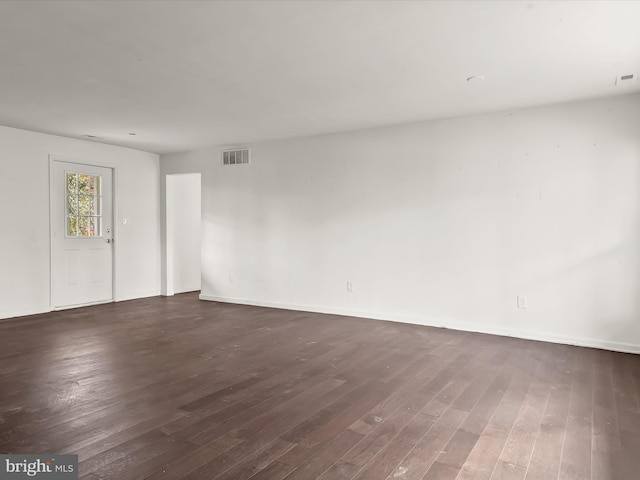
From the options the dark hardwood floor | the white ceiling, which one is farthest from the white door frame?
the dark hardwood floor

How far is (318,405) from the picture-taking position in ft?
9.46

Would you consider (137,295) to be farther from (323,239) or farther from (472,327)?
(472,327)

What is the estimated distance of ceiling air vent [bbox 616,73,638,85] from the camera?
145 inches

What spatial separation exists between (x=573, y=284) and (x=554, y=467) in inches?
111

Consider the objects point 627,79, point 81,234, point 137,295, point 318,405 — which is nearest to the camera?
point 318,405

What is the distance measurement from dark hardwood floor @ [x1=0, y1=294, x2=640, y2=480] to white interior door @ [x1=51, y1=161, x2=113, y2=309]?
59.1 inches

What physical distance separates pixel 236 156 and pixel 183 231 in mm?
2108

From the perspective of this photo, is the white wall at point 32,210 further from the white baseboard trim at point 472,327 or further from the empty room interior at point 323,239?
the white baseboard trim at point 472,327

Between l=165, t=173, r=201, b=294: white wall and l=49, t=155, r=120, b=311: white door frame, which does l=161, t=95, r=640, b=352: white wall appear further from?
l=49, t=155, r=120, b=311: white door frame

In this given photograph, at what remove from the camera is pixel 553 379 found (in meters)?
3.42

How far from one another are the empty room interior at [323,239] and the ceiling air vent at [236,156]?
0.59 feet

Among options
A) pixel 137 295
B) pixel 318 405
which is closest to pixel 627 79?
pixel 318 405

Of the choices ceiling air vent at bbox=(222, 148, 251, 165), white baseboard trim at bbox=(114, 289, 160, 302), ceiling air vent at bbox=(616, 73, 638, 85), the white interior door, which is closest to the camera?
ceiling air vent at bbox=(616, 73, 638, 85)

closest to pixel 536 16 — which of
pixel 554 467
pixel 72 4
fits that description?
pixel 554 467
